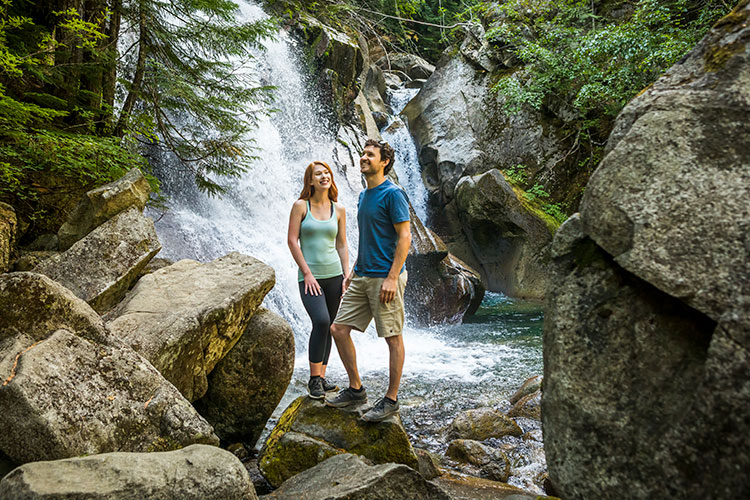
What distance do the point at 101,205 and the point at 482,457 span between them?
191 inches

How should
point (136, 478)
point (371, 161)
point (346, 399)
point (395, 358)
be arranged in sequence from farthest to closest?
point (346, 399) → point (371, 161) → point (395, 358) → point (136, 478)

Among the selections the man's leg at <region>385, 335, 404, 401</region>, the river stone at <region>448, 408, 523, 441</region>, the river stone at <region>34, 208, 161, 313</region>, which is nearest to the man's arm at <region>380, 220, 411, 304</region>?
the man's leg at <region>385, 335, 404, 401</region>

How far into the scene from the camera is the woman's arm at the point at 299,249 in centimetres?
390

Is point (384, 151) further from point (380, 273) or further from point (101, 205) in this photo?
point (101, 205)

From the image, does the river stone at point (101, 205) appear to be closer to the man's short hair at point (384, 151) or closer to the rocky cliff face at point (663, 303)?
the man's short hair at point (384, 151)

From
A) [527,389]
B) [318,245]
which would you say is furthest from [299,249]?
[527,389]

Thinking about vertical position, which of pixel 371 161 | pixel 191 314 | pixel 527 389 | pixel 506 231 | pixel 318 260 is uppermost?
pixel 371 161

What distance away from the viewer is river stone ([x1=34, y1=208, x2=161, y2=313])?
15.0ft

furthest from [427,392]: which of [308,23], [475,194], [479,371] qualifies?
[308,23]

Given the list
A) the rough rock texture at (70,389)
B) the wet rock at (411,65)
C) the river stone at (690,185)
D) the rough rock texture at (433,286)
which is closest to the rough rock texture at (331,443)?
the rough rock texture at (70,389)

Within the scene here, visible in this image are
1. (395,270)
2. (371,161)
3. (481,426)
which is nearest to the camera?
(395,270)

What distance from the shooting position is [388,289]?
3363 mm

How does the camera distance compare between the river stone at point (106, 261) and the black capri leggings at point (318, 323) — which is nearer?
the black capri leggings at point (318, 323)

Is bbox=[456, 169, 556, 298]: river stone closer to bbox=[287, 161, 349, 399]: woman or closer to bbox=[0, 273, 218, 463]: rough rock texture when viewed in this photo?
bbox=[287, 161, 349, 399]: woman
